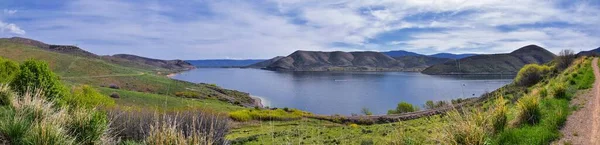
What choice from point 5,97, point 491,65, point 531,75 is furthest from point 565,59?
point 491,65

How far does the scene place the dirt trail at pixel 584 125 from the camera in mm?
8008

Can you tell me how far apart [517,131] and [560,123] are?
1746 millimetres

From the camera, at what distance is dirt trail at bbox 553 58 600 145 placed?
26.3 ft

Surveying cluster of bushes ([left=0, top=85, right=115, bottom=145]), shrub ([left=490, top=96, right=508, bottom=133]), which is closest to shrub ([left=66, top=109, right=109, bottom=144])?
cluster of bushes ([left=0, top=85, right=115, bottom=145])

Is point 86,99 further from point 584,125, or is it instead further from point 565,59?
point 565,59

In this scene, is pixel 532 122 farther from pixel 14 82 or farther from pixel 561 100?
pixel 14 82

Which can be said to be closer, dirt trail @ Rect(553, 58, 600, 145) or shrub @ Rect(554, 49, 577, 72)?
dirt trail @ Rect(553, 58, 600, 145)

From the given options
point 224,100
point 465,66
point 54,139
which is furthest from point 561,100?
point 465,66

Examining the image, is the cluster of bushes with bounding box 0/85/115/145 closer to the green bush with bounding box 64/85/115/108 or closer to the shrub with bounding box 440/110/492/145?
the green bush with bounding box 64/85/115/108

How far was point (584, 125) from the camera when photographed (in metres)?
9.19

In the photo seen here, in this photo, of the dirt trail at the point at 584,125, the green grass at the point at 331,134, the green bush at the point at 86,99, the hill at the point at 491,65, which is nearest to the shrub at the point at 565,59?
the green grass at the point at 331,134

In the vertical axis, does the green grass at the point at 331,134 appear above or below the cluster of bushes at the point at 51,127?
below

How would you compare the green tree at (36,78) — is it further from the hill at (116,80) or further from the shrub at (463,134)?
the hill at (116,80)

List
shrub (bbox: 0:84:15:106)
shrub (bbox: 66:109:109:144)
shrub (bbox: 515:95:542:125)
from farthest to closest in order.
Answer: shrub (bbox: 0:84:15:106)
shrub (bbox: 515:95:542:125)
shrub (bbox: 66:109:109:144)
